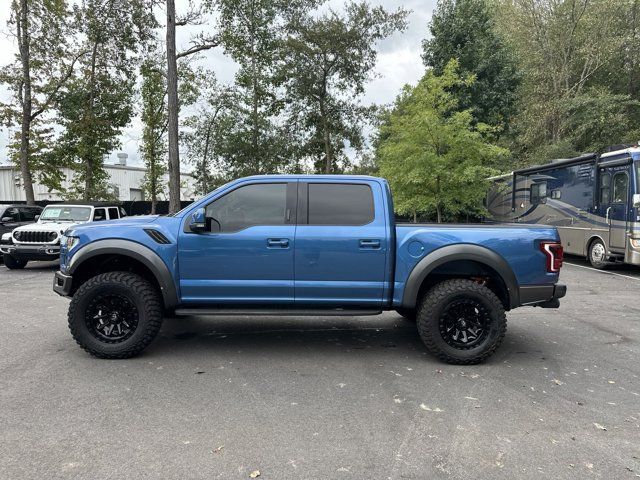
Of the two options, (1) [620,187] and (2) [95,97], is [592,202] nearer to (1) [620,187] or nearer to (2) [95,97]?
(1) [620,187]

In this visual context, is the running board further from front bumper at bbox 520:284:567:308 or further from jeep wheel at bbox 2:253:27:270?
jeep wheel at bbox 2:253:27:270

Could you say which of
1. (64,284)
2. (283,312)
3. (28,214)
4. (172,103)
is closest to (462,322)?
(283,312)

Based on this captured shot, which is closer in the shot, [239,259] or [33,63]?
[239,259]

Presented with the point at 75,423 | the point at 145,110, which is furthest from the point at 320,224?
the point at 145,110

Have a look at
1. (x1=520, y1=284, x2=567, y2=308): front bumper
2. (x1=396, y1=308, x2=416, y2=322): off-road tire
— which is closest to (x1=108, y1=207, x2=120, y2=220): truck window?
(x1=396, y1=308, x2=416, y2=322): off-road tire

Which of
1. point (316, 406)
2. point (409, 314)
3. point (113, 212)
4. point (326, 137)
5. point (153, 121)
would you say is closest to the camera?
point (316, 406)

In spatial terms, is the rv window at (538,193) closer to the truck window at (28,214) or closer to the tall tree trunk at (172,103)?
the tall tree trunk at (172,103)

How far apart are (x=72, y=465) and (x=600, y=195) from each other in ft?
43.6

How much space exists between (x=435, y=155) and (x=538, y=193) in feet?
12.3

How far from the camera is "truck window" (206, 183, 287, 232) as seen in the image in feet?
16.1

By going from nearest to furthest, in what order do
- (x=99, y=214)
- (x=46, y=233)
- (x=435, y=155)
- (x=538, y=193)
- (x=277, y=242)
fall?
(x=277, y=242)
(x=46, y=233)
(x=99, y=214)
(x=435, y=155)
(x=538, y=193)

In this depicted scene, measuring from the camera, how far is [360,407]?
3752 mm

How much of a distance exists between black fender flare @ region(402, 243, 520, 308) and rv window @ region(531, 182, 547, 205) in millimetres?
11678

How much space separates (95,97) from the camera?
21.0 m
